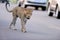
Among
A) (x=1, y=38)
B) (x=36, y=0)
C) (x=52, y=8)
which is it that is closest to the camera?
(x=1, y=38)

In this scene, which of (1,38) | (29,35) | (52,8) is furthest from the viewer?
(52,8)

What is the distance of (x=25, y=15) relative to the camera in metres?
12.0

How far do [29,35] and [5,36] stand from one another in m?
0.93

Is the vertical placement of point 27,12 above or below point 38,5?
above

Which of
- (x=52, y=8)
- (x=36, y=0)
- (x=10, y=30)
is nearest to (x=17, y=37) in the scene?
(x=10, y=30)

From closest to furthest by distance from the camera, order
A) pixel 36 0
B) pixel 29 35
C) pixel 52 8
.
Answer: pixel 29 35, pixel 52 8, pixel 36 0

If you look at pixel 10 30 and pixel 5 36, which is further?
pixel 10 30

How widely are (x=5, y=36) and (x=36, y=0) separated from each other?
1894 cm

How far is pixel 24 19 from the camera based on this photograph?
479 inches

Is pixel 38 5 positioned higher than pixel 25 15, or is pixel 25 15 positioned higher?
pixel 25 15

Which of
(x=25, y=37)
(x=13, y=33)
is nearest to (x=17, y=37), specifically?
(x=25, y=37)

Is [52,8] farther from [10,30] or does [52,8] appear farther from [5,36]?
[5,36]

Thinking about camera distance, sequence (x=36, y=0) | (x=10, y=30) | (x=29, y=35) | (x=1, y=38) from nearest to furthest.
A: (x=1, y=38) → (x=29, y=35) → (x=10, y=30) → (x=36, y=0)

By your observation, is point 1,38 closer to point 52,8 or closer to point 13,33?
point 13,33
